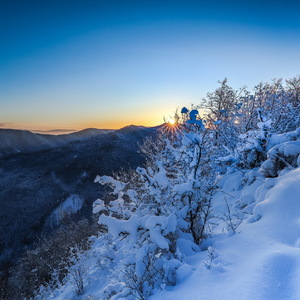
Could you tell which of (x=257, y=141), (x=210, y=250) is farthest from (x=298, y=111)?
(x=210, y=250)

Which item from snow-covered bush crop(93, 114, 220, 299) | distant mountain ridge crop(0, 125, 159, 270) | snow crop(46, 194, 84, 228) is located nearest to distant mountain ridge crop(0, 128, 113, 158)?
distant mountain ridge crop(0, 125, 159, 270)

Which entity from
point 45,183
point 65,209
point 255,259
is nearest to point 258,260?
point 255,259

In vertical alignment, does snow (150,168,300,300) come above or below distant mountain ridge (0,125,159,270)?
above

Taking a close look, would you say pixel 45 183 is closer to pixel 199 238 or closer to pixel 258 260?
pixel 199 238

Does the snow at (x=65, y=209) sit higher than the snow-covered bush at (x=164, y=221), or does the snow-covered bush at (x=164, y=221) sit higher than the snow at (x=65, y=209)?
the snow-covered bush at (x=164, y=221)

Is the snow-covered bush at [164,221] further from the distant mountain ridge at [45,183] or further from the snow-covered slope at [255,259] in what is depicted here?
the distant mountain ridge at [45,183]

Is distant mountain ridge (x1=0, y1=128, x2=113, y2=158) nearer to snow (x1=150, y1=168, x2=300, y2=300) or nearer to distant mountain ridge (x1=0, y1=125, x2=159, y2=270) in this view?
distant mountain ridge (x1=0, y1=125, x2=159, y2=270)

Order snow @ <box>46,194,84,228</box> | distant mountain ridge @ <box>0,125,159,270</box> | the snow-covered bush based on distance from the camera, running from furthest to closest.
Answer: snow @ <box>46,194,84,228</box>, distant mountain ridge @ <box>0,125,159,270</box>, the snow-covered bush

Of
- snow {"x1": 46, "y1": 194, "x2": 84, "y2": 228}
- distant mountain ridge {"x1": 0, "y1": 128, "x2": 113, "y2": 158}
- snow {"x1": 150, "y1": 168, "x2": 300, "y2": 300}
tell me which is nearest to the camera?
snow {"x1": 150, "y1": 168, "x2": 300, "y2": 300}

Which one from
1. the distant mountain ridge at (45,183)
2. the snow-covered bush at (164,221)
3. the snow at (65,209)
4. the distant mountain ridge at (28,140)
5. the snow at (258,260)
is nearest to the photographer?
the snow at (258,260)

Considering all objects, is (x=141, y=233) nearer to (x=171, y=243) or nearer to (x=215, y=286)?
(x=171, y=243)

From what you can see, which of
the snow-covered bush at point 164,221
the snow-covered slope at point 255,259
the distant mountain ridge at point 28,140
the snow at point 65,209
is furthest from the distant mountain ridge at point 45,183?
the distant mountain ridge at point 28,140

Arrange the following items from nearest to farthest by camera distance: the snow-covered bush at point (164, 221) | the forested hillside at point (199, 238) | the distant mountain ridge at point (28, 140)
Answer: the forested hillside at point (199, 238) → the snow-covered bush at point (164, 221) → the distant mountain ridge at point (28, 140)

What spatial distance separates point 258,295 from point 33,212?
39.1 metres
